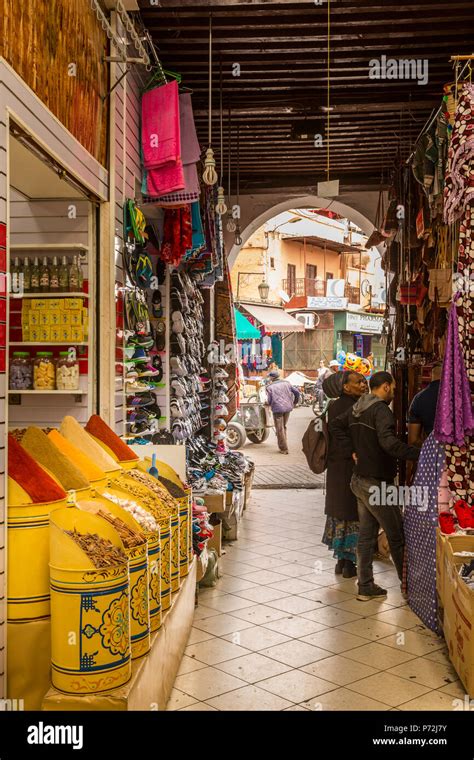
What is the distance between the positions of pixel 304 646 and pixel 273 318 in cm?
2289

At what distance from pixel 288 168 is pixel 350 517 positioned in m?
5.67

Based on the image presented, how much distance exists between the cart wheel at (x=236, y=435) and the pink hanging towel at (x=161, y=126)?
8.46m

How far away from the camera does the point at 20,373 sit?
4.63 m

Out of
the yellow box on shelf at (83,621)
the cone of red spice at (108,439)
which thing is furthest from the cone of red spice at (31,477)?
the cone of red spice at (108,439)

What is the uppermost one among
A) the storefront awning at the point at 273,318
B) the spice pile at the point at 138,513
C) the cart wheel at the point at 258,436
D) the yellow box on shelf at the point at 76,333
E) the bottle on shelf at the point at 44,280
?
the storefront awning at the point at 273,318

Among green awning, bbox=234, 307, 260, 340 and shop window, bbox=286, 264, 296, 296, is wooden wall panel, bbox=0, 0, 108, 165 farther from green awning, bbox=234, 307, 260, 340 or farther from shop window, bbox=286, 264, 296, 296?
shop window, bbox=286, 264, 296, 296

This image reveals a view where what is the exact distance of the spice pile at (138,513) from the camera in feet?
11.2

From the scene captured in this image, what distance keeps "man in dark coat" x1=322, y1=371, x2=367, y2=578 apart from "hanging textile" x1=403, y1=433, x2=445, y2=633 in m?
0.81

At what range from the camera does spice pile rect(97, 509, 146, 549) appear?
308 cm

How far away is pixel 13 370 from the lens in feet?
15.2

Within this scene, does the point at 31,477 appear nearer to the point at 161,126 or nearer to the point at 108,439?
the point at 108,439

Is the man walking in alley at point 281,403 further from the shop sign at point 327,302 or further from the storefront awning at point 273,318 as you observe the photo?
the shop sign at point 327,302

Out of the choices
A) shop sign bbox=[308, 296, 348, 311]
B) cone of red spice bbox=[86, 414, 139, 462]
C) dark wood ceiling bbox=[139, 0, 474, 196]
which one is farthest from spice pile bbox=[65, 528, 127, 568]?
shop sign bbox=[308, 296, 348, 311]

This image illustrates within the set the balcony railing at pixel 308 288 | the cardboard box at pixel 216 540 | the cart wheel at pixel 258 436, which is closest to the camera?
the cardboard box at pixel 216 540
